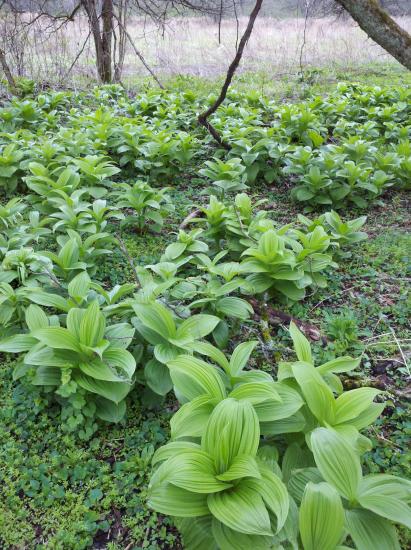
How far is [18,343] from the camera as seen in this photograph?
2.28 m

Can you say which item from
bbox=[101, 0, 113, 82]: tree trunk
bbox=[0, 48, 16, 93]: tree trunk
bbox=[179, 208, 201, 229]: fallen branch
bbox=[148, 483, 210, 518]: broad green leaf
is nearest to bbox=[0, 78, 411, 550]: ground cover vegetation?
bbox=[148, 483, 210, 518]: broad green leaf

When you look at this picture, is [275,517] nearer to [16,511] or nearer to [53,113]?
[16,511]

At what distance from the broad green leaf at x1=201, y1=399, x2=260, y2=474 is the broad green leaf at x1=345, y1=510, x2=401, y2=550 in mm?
416

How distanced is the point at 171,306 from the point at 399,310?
5.69 feet

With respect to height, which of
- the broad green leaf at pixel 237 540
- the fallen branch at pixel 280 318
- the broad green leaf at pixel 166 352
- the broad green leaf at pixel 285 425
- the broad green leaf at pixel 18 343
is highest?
the broad green leaf at pixel 18 343

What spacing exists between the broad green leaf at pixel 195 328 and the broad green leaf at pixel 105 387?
1.20 feet

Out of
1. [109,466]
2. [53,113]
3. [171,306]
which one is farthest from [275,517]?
[53,113]

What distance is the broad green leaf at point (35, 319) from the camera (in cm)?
234

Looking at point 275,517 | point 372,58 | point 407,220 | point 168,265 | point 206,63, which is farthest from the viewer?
point 372,58

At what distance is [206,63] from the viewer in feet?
39.5

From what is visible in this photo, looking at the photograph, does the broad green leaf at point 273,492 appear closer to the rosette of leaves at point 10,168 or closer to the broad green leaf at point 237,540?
the broad green leaf at point 237,540

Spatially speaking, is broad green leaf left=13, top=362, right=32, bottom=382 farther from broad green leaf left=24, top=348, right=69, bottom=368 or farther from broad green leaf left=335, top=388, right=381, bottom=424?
broad green leaf left=335, top=388, right=381, bottom=424

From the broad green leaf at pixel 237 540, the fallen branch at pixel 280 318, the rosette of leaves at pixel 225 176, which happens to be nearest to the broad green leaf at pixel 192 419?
→ the broad green leaf at pixel 237 540

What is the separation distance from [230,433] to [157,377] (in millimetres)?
755
